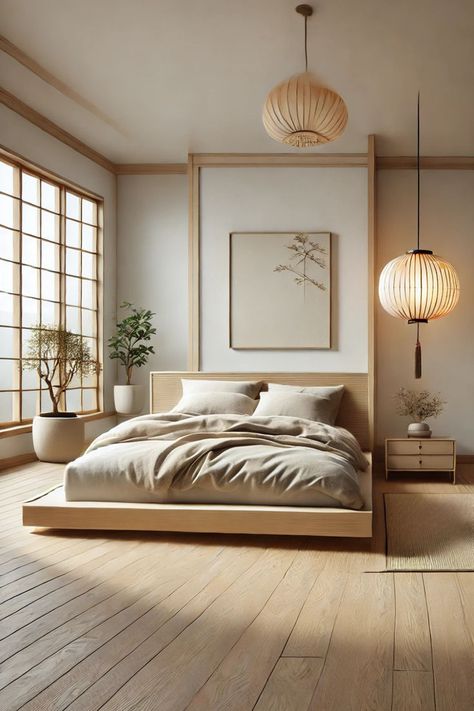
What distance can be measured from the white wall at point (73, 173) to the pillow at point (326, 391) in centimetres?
196

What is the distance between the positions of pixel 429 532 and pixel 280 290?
338cm

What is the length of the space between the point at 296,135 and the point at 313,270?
225cm

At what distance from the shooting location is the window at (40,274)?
5.92 meters

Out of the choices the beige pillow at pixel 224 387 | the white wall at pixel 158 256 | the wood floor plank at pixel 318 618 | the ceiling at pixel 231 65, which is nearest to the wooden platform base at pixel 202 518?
the wood floor plank at pixel 318 618

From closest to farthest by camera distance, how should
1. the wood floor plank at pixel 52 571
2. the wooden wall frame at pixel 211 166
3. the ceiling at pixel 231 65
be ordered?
the wood floor plank at pixel 52 571 < the ceiling at pixel 231 65 < the wooden wall frame at pixel 211 166

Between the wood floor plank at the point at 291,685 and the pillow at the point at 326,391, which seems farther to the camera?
the pillow at the point at 326,391

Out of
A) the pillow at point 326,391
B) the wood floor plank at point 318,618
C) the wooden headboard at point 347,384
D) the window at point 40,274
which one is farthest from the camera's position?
the wooden headboard at point 347,384

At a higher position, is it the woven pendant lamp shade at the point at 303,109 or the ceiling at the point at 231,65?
the ceiling at the point at 231,65

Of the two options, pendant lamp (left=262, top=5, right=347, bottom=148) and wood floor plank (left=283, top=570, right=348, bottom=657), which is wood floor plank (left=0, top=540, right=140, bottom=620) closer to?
wood floor plank (left=283, top=570, right=348, bottom=657)

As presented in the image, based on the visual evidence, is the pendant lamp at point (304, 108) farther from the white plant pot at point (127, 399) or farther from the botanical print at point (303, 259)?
the white plant pot at point (127, 399)

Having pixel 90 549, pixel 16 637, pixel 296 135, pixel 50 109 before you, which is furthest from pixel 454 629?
pixel 50 109

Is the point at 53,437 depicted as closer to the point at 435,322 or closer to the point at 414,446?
the point at 414,446

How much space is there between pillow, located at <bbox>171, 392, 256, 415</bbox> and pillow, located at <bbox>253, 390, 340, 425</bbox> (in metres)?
0.11

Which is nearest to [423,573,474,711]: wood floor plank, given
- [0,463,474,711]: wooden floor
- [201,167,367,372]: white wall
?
[0,463,474,711]: wooden floor
